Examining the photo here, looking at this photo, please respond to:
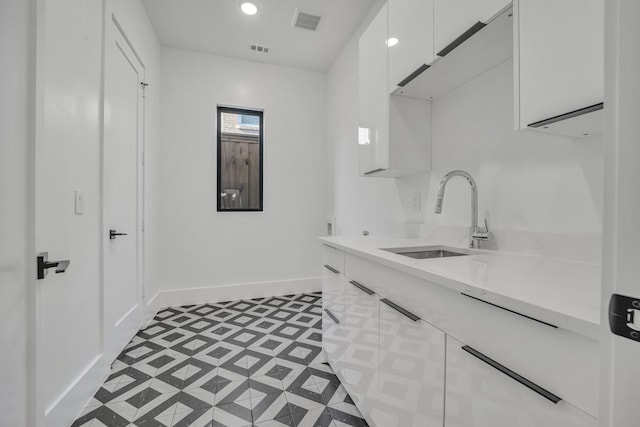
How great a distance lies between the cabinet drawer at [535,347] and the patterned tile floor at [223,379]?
3.14 feet

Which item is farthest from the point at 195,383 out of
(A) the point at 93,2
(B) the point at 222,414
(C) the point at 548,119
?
(A) the point at 93,2

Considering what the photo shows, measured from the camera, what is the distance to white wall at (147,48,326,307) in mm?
3064

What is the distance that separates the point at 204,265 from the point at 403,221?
7.45ft

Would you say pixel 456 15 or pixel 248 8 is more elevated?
pixel 248 8

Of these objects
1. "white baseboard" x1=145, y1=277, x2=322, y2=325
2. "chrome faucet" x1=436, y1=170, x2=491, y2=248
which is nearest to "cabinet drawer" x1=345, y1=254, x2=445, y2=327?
"chrome faucet" x1=436, y1=170, x2=491, y2=248

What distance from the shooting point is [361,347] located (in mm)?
1312

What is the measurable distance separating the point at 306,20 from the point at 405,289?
2618 mm

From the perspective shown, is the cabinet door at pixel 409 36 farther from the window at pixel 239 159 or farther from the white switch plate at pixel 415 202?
the window at pixel 239 159

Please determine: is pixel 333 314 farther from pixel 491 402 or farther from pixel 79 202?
pixel 79 202

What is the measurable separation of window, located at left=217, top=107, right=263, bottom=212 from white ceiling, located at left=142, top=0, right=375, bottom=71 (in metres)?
0.67

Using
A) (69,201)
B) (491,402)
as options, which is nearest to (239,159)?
(69,201)

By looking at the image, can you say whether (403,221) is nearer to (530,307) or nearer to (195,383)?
(530,307)

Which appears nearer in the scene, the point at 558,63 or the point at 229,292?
the point at 558,63

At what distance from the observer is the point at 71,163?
140cm
